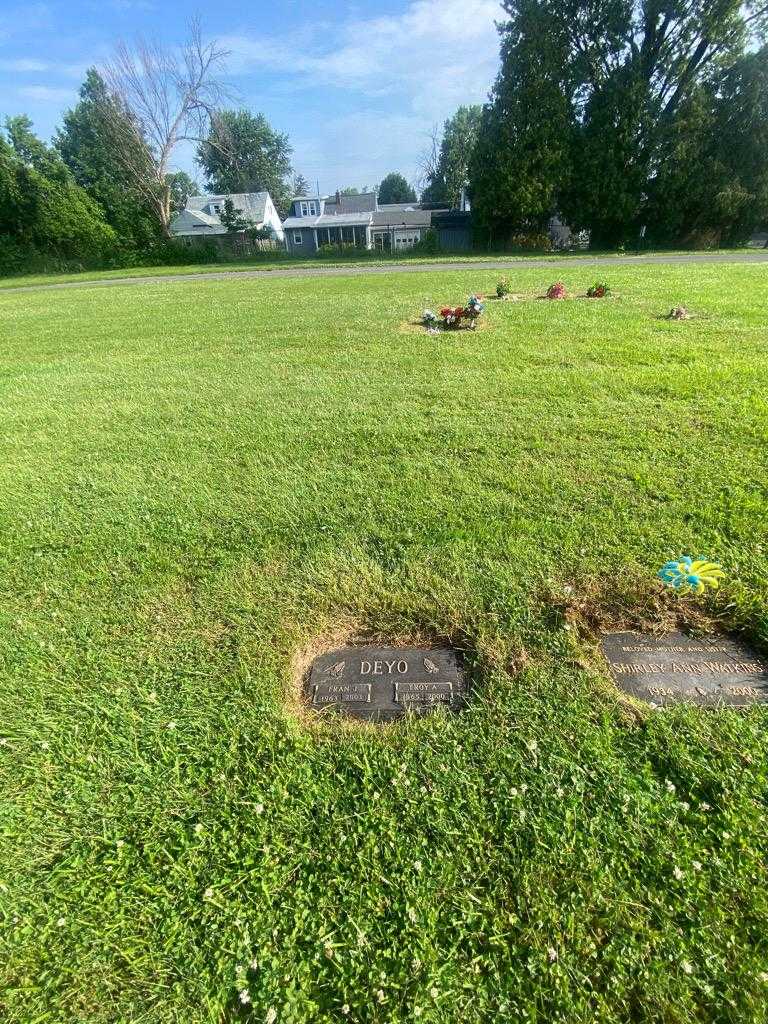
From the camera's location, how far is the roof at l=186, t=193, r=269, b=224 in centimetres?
4705

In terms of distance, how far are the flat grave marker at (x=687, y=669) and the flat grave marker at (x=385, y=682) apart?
637 mm

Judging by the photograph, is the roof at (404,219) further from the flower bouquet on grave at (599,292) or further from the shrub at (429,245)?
the flower bouquet on grave at (599,292)

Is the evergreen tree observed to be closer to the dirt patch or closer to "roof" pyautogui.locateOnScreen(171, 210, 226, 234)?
"roof" pyautogui.locateOnScreen(171, 210, 226, 234)

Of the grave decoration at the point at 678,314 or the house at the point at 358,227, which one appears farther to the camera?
the house at the point at 358,227

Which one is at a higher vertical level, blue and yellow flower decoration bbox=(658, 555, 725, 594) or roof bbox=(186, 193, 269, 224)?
roof bbox=(186, 193, 269, 224)

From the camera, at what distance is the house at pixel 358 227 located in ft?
134

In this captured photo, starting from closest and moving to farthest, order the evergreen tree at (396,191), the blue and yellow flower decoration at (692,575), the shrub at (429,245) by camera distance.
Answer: the blue and yellow flower decoration at (692,575), the shrub at (429,245), the evergreen tree at (396,191)

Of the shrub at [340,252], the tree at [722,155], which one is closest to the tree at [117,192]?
the shrub at [340,252]

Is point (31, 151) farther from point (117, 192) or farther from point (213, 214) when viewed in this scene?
point (213, 214)

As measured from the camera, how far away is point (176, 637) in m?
2.18

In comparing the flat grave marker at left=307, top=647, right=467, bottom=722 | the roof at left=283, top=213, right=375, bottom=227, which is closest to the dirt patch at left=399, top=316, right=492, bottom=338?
the flat grave marker at left=307, top=647, right=467, bottom=722

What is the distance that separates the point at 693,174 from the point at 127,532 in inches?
1182

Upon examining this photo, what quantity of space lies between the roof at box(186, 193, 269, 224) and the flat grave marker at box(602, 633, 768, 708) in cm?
5256

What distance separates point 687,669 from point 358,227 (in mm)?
47211
